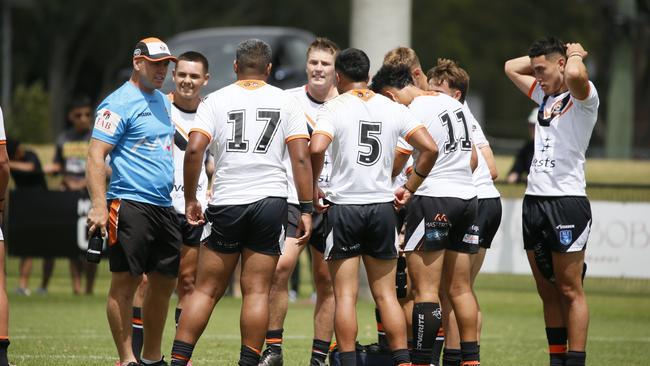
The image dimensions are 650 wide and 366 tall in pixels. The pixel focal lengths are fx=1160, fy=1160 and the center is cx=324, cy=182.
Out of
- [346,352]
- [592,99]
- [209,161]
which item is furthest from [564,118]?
[209,161]

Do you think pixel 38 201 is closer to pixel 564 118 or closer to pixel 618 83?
pixel 564 118

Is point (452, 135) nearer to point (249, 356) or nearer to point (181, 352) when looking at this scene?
point (249, 356)

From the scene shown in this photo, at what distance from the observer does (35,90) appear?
101 ft

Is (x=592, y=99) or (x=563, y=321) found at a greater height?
(x=592, y=99)

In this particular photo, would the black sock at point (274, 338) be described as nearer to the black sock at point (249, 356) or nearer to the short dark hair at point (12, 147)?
the black sock at point (249, 356)

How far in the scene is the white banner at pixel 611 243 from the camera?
15906 mm

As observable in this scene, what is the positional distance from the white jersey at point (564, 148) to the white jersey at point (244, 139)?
7.09 ft

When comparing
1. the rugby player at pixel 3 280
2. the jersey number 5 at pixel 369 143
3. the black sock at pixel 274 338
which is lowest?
the black sock at pixel 274 338

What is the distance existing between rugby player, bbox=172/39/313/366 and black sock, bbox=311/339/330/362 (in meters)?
1.02

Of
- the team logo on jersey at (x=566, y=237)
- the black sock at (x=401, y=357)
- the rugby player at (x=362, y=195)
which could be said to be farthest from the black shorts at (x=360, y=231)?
the team logo on jersey at (x=566, y=237)

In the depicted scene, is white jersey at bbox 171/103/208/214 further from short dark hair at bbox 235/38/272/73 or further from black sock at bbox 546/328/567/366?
black sock at bbox 546/328/567/366

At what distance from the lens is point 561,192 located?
29.9ft

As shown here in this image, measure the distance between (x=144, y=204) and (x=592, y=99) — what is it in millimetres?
3551

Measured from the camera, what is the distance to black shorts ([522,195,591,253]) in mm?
9047
